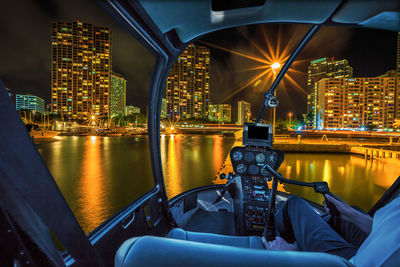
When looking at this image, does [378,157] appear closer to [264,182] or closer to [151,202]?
[264,182]

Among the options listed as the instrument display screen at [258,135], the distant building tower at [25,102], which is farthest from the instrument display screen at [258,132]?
the distant building tower at [25,102]

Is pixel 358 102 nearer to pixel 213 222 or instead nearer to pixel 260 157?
pixel 260 157

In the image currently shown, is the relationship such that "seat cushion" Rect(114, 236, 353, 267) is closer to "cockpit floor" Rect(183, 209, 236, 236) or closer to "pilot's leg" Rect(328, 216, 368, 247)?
"pilot's leg" Rect(328, 216, 368, 247)

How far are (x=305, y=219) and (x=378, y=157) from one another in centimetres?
1495

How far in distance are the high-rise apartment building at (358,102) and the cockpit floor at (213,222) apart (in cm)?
8070

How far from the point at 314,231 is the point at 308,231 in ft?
0.15

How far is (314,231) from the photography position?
1.28 metres

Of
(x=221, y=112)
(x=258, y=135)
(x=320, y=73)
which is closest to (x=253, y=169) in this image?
(x=258, y=135)

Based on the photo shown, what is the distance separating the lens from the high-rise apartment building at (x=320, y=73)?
7756 cm

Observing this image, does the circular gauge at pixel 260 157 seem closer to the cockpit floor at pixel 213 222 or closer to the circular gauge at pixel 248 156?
the circular gauge at pixel 248 156

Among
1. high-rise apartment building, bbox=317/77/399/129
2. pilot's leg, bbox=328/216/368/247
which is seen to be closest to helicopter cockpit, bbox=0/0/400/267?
pilot's leg, bbox=328/216/368/247

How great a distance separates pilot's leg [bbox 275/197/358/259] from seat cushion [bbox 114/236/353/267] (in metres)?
0.93

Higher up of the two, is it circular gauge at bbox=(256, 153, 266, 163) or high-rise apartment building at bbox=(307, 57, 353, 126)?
high-rise apartment building at bbox=(307, 57, 353, 126)

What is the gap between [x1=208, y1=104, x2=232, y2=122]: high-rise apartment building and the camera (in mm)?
74338
